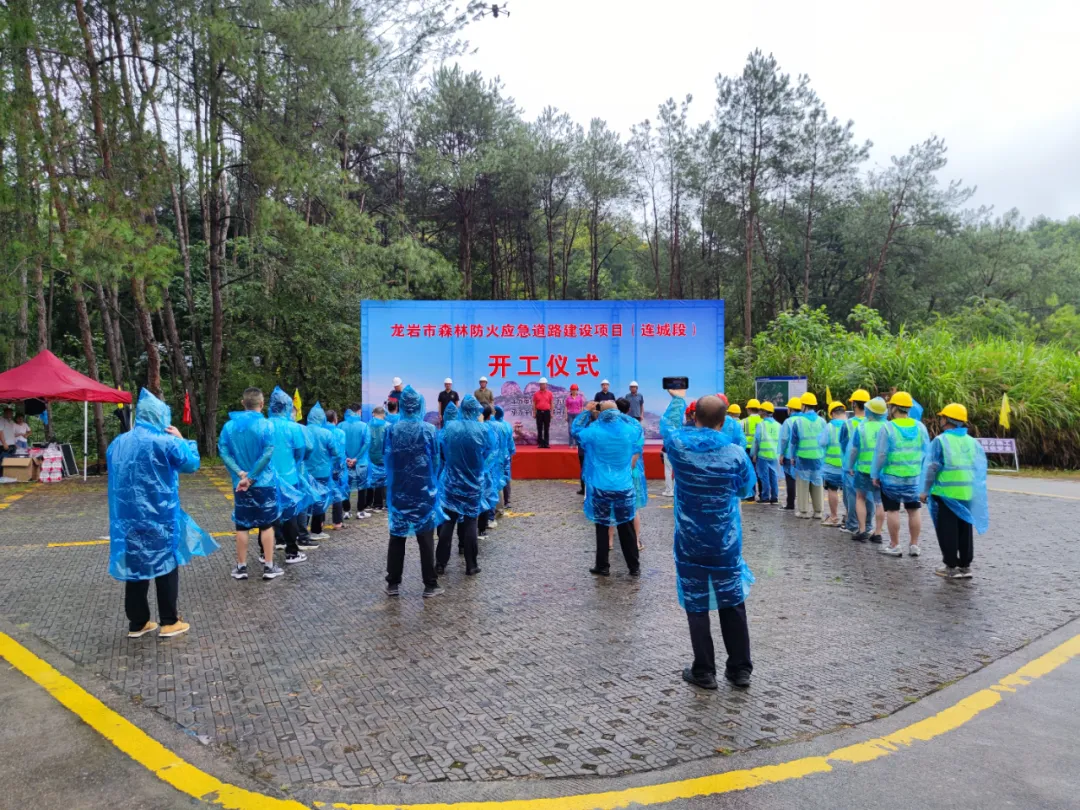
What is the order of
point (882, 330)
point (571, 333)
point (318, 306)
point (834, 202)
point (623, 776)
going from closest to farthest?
point (623, 776), point (571, 333), point (318, 306), point (882, 330), point (834, 202)

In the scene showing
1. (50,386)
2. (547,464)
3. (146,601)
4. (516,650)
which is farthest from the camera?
(547,464)

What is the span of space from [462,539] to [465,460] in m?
0.78

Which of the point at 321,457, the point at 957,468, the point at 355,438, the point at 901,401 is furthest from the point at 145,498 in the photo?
the point at 901,401

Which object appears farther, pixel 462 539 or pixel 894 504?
pixel 894 504

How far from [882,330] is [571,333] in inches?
511

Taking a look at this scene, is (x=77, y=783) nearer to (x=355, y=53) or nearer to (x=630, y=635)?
(x=630, y=635)

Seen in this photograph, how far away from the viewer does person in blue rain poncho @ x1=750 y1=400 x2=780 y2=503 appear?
36.3 ft

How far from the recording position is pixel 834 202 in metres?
33.1

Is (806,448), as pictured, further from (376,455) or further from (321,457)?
(321,457)

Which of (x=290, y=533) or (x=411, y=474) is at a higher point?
(x=411, y=474)

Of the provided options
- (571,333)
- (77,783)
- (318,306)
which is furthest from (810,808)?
(318,306)

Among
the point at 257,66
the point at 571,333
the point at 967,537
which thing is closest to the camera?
the point at 967,537

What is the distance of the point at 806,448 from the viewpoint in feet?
32.9

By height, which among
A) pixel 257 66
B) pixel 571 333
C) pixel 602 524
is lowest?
pixel 602 524
